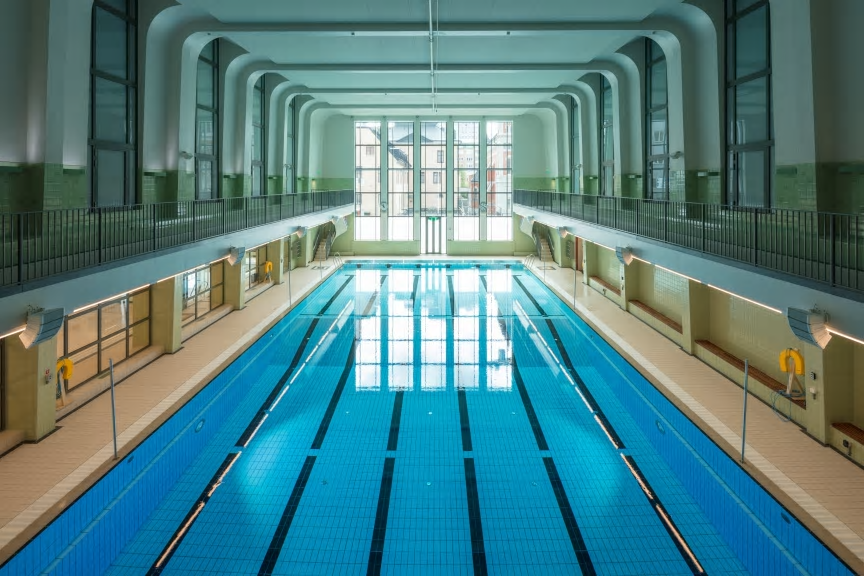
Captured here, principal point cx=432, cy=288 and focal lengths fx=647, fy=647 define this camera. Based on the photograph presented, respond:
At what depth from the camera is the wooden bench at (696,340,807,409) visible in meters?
8.72

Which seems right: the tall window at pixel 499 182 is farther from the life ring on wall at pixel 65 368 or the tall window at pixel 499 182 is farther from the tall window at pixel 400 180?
the life ring on wall at pixel 65 368

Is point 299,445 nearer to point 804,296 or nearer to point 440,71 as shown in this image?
point 804,296

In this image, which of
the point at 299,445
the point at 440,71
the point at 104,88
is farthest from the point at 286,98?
the point at 299,445

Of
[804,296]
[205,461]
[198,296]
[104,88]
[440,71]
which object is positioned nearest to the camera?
[804,296]

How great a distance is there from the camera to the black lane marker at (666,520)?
588 centimetres

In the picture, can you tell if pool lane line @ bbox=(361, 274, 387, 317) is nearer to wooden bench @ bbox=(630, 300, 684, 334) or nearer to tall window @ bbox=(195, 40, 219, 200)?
tall window @ bbox=(195, 40, 219, 200)

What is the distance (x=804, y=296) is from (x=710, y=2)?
7.43m

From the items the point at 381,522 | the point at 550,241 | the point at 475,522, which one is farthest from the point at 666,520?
the point at 550,241

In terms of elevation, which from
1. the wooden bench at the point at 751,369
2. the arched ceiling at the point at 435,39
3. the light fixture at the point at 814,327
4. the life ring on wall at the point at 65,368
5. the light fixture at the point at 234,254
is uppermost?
the arched ceiling at the point at 435,39

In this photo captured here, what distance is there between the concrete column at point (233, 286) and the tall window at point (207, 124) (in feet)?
6.18

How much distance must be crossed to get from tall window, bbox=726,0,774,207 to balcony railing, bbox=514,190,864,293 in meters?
0.68

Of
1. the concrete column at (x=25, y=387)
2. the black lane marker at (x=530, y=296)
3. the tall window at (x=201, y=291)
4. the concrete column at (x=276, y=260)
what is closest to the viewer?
the concrete column at (x=25, y=387)

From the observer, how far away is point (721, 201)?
11.9m

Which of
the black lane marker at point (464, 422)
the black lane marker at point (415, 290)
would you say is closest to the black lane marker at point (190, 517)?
the black lane marker at point (464, 422)
